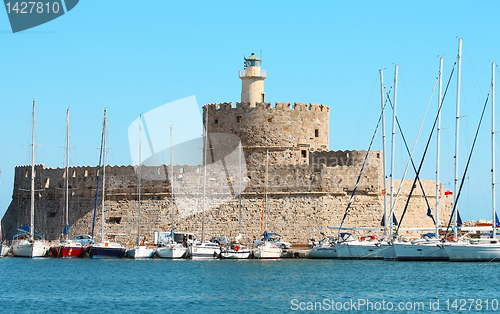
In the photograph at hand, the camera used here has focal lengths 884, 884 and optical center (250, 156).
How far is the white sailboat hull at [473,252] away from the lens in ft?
90.8

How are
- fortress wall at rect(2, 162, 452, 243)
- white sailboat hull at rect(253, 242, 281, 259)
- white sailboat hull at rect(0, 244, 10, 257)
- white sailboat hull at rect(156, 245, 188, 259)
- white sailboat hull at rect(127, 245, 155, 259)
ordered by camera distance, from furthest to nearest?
white sailboat hull at rect(0, 244, 10, 257) < fortress wall at rect(2, 162, 452, 243) < white sailboat hull at rect(127, 245, 155, 259) < white sailboat hull at rect(156, 245, 188, 259) < white sailboat hull at rect(253, 242, 281, 259)

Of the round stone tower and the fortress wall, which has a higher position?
the round stone tower

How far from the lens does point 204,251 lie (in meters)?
30.1

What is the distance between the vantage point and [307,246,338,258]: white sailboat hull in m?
29.6

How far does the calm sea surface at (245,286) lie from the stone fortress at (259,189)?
221cm

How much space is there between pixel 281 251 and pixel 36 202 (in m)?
11.2

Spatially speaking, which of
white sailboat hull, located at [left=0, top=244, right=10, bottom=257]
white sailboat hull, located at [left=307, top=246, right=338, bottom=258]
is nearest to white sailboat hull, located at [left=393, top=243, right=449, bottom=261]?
white sailboat hull, located at [left=307, top=246, right=338, bottom=258]

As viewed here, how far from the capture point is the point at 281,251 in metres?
30.0

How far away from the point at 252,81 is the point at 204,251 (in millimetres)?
7764

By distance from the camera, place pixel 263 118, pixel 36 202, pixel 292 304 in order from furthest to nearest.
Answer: pixel 36 202 → pixel 263 118 → pixel 292 304

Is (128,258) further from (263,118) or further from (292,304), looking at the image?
→ (292,304)

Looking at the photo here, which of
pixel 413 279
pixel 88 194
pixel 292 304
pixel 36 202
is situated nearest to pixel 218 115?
pixel 88 194

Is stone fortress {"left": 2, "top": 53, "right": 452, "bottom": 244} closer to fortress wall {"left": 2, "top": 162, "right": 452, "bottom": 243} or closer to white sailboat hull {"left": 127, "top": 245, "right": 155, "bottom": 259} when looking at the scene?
fortress wall {"left": 2, "top": 162, "right": 452, "bottom": 243}

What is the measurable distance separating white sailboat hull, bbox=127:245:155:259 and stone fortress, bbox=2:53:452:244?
1.64 metres
